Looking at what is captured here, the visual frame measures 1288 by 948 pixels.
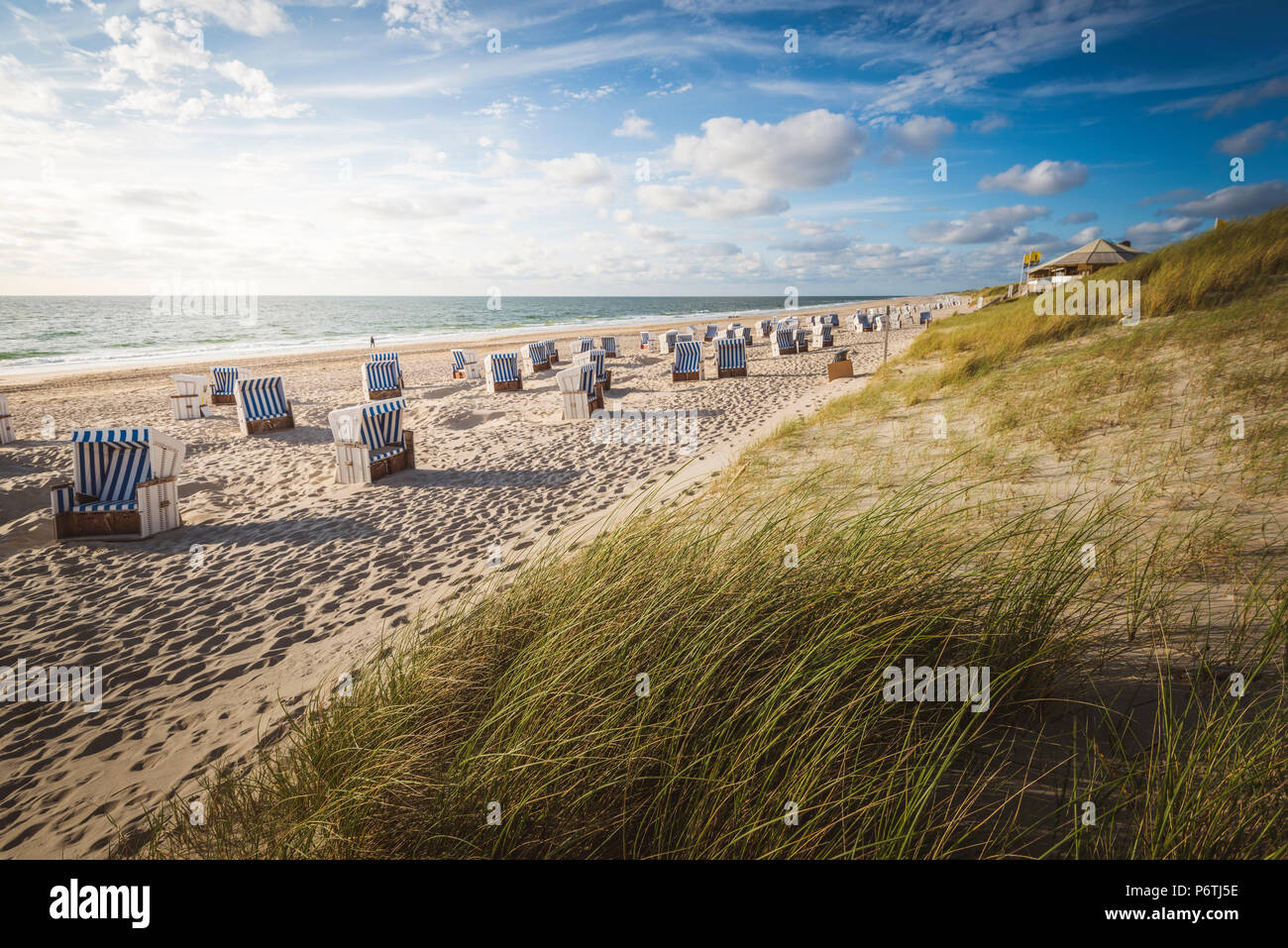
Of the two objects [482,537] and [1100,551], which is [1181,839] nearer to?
[1100,551]

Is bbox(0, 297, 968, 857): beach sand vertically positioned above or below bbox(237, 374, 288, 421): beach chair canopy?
below

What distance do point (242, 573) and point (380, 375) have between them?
9995 millimetres

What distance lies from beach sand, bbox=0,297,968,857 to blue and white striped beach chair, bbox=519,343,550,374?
692 centimetres

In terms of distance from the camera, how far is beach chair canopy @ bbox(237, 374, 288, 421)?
10906mm

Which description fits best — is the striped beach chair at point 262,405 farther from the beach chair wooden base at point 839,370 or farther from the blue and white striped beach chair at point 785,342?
the blue and white striped beach chair at point 785,342

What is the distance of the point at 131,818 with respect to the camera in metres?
2.47

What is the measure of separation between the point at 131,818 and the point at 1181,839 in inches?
155

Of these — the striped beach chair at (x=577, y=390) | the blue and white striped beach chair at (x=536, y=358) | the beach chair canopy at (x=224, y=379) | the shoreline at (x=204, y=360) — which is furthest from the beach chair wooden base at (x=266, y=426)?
the shoreline at (x=204, y=360)

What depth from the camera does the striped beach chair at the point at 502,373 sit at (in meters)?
14.3

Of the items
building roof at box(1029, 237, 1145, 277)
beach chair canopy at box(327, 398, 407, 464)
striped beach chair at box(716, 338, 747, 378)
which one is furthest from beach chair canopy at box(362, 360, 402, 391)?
building roof at box(1029, 237, 1145, 277)

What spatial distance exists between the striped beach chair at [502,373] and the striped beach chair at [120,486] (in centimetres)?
834

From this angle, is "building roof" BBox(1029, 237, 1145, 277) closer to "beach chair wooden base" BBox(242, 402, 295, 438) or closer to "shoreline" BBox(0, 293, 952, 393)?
"beach chair wooden base" BBox(242, 402, 295, 438)

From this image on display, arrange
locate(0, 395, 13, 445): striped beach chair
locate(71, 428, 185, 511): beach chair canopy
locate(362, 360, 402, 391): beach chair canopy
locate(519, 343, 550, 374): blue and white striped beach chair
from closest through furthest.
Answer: locate(71, 428, 185, 511): beach chair canopy, locate(0, 395, 13, 445): striped beach chair, locate(362, 360, 402, 391): beach chair canopy, locate(519, 343, 550, 374): blue and white striped beach chair
